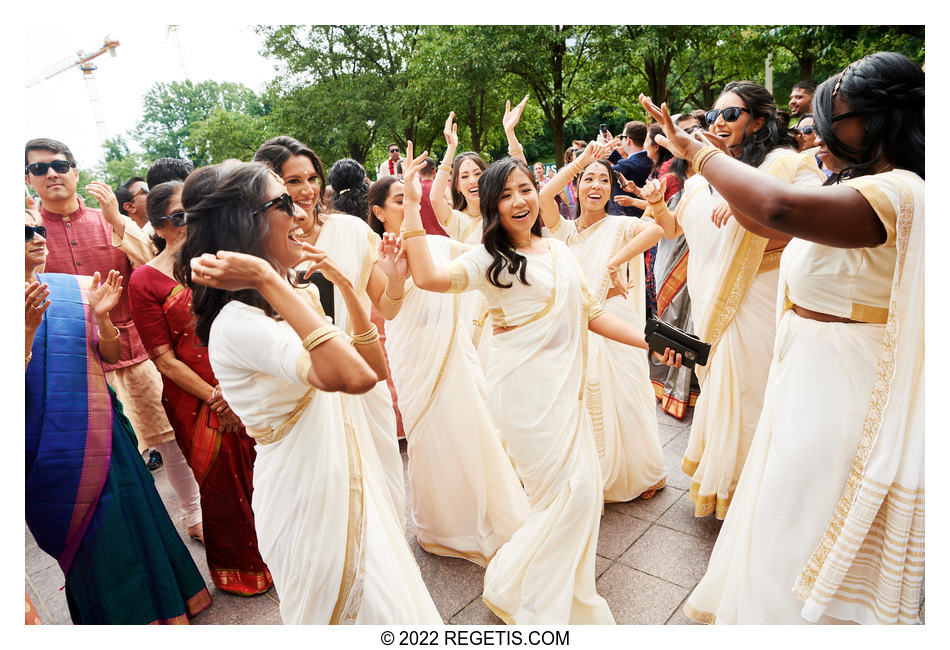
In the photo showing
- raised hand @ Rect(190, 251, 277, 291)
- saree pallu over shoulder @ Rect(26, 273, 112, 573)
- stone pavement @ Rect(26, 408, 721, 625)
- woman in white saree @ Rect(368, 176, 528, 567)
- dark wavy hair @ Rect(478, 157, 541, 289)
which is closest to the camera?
raised hand @ Rect(190, 251, 277, 291)

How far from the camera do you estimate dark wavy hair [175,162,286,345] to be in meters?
1.53

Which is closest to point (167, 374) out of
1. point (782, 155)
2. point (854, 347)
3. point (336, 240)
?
point (336, 240)

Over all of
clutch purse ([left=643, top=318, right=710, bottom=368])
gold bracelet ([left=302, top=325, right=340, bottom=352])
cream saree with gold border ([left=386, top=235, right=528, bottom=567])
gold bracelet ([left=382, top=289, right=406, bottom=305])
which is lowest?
cream saree with gold border ([left=386, top=235, right=528, bottom=567])

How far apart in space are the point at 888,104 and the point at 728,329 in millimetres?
1505

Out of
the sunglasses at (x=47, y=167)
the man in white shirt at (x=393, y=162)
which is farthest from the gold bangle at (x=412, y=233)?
the man in white shirt at (x=393, y=162)

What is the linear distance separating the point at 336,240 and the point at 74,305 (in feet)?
3.53

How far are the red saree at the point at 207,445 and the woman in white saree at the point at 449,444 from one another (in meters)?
0.84

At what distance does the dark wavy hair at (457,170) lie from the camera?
422 cm

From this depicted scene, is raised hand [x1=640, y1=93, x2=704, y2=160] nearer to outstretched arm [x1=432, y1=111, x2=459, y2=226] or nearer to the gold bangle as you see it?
the gold bangle

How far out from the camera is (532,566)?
231cm

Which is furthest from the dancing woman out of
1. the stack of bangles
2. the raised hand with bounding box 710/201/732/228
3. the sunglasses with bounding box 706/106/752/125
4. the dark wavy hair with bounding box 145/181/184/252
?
the dark wavy hair with bounding box 145/181/184/252

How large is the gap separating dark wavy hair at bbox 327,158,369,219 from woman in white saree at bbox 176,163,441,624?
2.36 m

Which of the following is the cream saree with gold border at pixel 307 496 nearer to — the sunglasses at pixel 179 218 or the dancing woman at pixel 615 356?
the sunglasses at pixel 179 218

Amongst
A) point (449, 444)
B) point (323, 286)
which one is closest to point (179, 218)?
point (323, 286)
